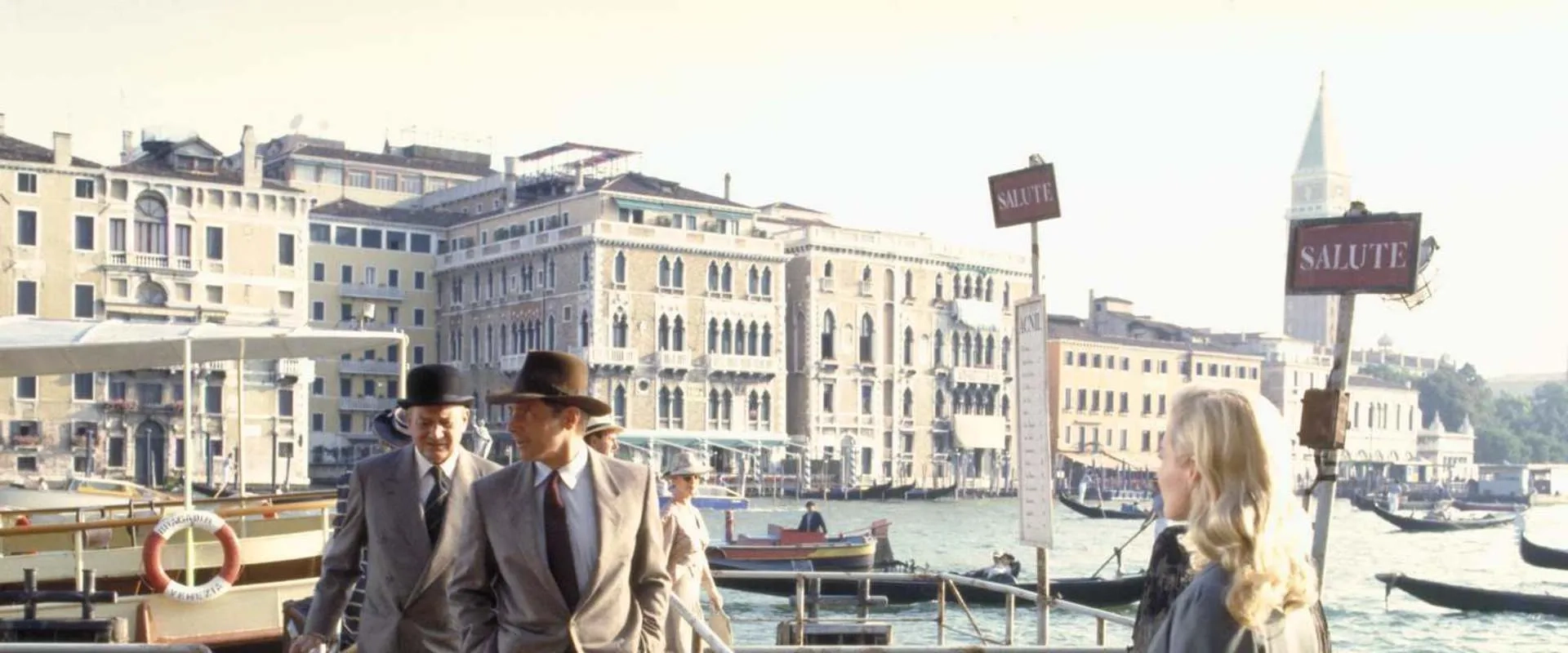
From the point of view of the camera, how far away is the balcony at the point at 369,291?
50000mm

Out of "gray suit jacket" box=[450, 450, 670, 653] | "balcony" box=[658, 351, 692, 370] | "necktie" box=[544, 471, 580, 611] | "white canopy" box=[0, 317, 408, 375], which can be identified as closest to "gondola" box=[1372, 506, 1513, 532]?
"balcony" box=[658, 351, 692, 370]

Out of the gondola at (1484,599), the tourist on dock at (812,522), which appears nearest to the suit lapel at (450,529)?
the gondola at (1484,599)

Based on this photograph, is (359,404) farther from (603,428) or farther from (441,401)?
(441,401)

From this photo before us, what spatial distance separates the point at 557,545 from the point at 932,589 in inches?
587

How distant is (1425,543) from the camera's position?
39.5 m

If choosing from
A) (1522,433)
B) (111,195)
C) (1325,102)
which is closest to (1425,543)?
(111,195)

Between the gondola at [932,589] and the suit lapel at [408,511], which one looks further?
the gondola at [932,589]

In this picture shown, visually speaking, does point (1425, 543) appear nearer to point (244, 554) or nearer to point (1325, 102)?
point (244, 554)

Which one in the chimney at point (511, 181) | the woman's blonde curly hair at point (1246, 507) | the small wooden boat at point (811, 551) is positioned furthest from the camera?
the chimney at point (511, 181)

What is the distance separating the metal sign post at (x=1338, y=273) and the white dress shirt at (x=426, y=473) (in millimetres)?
1764

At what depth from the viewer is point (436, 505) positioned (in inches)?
145

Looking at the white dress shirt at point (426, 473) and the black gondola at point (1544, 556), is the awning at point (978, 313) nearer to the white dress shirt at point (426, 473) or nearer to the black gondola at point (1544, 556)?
the black gondola at point (1544, 556)

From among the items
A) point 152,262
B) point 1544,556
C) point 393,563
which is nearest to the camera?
point 393,563

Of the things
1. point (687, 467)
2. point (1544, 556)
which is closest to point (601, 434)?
point (687, 467)
